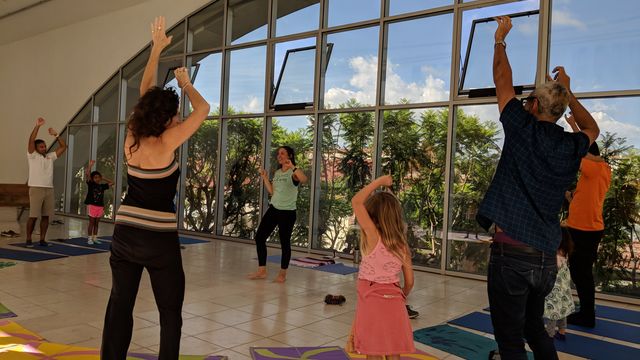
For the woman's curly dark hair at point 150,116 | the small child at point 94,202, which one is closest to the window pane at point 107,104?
the small child at point 94,202

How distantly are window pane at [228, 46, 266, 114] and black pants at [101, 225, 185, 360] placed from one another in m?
6.89

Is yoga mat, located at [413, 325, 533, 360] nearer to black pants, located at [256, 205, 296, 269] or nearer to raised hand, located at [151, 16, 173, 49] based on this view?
black pants, located at [256, 205, 296, 269]

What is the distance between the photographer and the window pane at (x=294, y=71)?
8.16m

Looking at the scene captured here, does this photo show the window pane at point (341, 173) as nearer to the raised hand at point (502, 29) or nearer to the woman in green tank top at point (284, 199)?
the woman in green tank top at point (284, 199)

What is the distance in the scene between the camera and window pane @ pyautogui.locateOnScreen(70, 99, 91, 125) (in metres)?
11.9

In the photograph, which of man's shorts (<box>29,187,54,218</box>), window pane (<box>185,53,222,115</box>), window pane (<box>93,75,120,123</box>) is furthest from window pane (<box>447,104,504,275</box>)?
window pane (<box>93,75,120,123</box>)

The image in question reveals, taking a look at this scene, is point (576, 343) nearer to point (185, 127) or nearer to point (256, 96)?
point (185, 127)

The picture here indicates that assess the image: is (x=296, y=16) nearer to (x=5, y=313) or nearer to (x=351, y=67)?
(x=351, y=67)

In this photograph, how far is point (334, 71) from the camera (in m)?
7.88

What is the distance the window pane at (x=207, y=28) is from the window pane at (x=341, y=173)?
→ 3.35 m

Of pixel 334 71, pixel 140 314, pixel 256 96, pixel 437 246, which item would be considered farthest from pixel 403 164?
pixel 140 314

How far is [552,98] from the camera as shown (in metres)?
1.94

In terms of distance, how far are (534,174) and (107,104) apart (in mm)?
11540

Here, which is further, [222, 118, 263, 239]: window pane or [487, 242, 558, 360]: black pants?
[222, 118, 263, 239]: window pane
